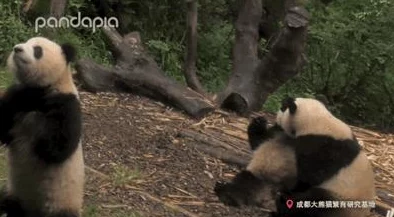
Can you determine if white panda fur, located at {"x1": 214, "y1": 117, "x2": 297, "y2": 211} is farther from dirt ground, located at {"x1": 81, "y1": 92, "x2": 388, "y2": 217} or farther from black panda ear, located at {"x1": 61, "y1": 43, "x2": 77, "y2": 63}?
black panda ear, located at {"x1": 61, "y1": 43, "x2": 77, "y2": 63}

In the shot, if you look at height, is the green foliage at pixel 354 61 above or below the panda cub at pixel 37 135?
below

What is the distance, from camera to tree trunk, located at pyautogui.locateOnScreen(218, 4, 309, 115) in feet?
18.4

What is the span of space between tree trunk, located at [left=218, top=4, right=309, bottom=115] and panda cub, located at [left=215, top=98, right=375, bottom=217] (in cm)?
129

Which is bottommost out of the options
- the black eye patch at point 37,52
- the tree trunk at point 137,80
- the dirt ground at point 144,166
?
the dirt ground at point 144,166

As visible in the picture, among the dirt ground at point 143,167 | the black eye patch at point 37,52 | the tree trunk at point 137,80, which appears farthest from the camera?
the tree trunk at point 137,80

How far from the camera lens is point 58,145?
3.47 metres

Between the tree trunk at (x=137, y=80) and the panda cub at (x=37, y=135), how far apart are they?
212 cm

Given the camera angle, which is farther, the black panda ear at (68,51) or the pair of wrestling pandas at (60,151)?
the black panda ear at (68,51)

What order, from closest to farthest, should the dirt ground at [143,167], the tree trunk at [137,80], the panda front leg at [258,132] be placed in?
the dirt ground at [143,167]
the panda front leg at [258,132]
the tree trunk at [137,80]

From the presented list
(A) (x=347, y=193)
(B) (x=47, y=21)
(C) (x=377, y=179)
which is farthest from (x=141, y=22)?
(A) (x=347, y=193)

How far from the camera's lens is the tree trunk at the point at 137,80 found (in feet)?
18.9


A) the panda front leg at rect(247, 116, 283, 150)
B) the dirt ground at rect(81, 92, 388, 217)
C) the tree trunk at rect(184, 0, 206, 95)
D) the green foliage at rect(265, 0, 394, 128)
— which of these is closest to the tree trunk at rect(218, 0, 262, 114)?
the tree trunk at rect(184, 0, 206, 95)

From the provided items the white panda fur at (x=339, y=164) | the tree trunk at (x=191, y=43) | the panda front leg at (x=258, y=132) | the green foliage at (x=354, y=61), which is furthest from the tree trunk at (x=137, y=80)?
the green foliage at (x=354, y=61)

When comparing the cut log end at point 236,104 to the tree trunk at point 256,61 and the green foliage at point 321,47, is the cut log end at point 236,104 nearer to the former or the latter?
the tree trunk at point 256,61
